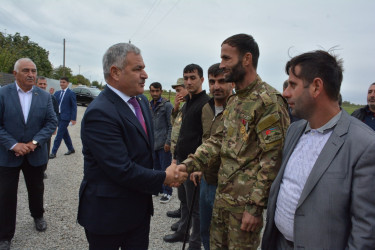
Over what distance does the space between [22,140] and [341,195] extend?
11.9 ft

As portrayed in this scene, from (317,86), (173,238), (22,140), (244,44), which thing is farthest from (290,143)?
(22,140)

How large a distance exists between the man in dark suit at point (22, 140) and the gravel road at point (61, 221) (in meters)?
0.20

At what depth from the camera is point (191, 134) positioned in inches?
131

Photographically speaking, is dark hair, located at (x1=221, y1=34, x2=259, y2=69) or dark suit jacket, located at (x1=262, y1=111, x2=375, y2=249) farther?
dark hair, located at (x1=221, y1=34, x2=259, y2=69)

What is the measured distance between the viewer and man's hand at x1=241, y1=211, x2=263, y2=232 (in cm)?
188

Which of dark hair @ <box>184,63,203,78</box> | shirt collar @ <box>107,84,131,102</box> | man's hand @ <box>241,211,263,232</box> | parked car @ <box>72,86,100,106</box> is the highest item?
parked car @ <box>72,86,100,106</box>

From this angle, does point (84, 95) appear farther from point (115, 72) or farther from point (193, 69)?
point (115, 72)

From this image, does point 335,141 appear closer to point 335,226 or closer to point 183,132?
point 335,226

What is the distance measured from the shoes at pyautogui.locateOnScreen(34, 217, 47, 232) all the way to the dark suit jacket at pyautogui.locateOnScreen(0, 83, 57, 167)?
0.89 m

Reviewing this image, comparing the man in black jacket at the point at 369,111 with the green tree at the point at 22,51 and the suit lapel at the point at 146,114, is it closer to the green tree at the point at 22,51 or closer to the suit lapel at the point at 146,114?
the suit lapel at the point at 146,114

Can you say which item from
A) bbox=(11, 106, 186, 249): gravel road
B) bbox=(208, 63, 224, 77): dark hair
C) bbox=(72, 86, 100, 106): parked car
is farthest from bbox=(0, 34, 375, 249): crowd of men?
bbox=(72, 86, 100, 106): parked car

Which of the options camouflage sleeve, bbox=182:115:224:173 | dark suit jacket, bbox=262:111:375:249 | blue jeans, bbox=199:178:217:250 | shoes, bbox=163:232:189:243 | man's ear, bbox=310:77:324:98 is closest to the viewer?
dark suit jacket, bbox=262:111:375:249

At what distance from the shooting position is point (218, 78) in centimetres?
304

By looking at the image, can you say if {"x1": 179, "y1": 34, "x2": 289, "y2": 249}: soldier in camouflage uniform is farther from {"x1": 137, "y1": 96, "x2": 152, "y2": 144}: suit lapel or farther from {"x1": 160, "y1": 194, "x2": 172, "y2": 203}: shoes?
{"x1": 160, "y1": 194, "x2": 172, "y2": 203}: shoes
